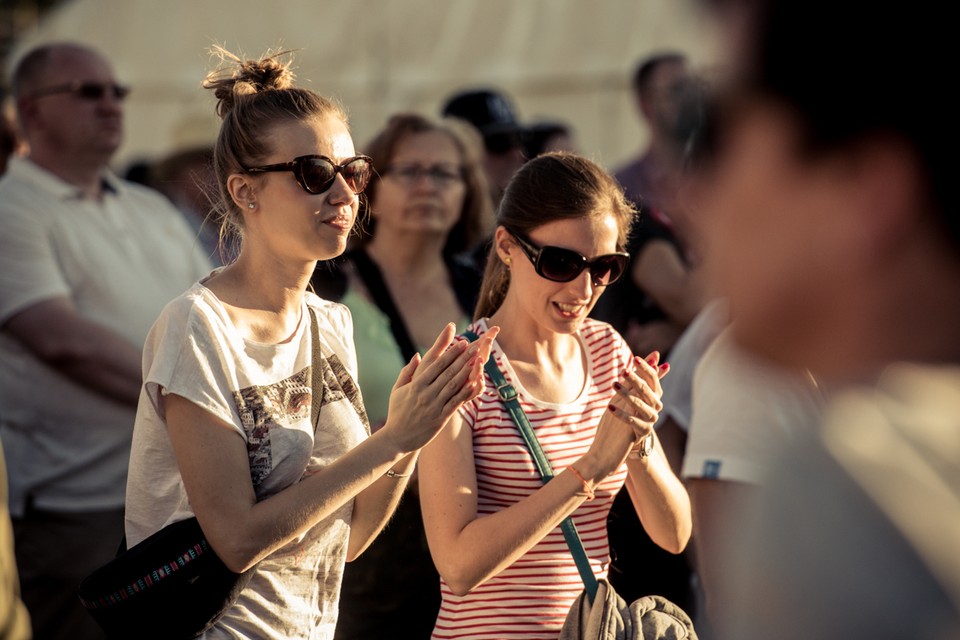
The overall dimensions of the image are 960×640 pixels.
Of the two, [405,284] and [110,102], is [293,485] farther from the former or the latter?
[110,102]

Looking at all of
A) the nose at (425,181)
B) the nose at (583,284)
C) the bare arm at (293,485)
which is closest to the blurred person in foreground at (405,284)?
the nose at (425,181)

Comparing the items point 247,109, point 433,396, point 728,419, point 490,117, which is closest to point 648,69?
point 490,117

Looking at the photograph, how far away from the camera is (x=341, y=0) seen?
12.5 metres

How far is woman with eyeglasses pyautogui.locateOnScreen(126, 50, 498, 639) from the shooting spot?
2.37m

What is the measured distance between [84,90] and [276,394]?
307cm

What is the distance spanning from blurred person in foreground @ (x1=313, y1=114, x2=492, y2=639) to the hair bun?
1081mm

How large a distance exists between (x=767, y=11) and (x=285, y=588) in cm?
188

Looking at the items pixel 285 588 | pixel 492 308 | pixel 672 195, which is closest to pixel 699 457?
pixel 492 308

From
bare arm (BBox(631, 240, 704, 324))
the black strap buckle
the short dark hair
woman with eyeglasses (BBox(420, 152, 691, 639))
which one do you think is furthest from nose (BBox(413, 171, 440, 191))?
the short dark hair

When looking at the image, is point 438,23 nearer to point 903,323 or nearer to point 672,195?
point 672,195

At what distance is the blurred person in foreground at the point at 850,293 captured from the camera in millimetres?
919

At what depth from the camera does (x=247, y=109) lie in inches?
106

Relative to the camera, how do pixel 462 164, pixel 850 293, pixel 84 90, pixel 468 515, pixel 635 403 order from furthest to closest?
pixel 84 90 → pixel 462 164 → pixel 468 515 → pixel 635 403 → pixel 850 293

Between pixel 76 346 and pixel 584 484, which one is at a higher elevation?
pixel 584 484
